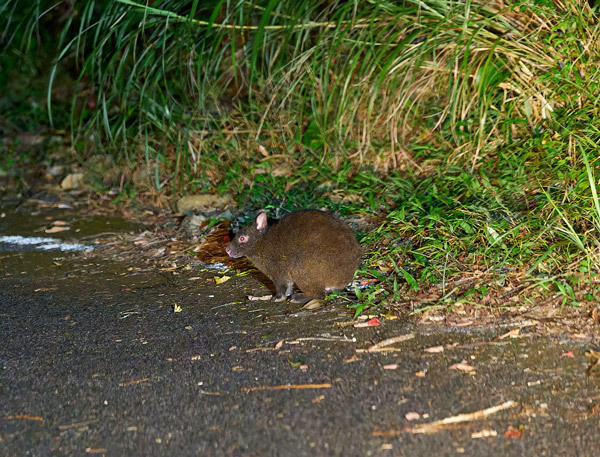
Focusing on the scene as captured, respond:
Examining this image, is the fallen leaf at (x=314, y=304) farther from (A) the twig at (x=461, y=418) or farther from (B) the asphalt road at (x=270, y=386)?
(A) the twig at (x=461, y=418)

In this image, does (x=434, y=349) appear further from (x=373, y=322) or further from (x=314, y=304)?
(x=314, y=304)

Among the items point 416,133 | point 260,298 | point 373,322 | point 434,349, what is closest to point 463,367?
point 434,349

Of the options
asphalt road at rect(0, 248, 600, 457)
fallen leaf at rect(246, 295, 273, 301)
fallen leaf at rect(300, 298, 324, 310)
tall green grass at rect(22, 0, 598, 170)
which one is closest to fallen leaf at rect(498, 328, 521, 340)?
asphalt road at rect(0, 248, 600, 457)

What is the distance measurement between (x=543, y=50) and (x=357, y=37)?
4.77ft

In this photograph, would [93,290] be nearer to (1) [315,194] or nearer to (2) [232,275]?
(2) [232,275]

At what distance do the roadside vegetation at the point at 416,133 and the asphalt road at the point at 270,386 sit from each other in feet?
1.79

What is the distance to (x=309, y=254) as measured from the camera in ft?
13.4

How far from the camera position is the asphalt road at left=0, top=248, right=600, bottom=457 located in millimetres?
2721

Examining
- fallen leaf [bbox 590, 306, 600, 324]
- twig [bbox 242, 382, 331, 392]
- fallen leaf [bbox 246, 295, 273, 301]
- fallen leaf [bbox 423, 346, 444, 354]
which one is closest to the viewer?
twig [bbox 242, 382, 331, 392]

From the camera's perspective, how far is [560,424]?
2.73m

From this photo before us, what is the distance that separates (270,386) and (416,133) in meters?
3.51

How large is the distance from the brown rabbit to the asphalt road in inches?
6.0

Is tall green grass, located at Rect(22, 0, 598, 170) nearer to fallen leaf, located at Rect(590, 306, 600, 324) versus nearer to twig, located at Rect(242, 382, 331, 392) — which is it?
fallen leaf, located at Rect(590, 306, 600, 324)

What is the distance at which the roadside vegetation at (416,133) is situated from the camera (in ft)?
13.4
